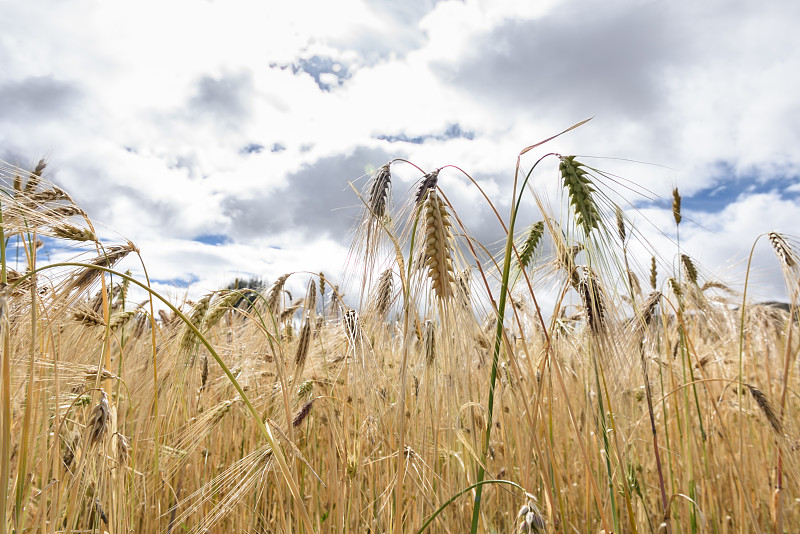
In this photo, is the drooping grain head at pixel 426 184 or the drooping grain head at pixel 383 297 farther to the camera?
the drooping grain head at pixel 383 297

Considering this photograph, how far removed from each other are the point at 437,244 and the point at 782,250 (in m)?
1.86

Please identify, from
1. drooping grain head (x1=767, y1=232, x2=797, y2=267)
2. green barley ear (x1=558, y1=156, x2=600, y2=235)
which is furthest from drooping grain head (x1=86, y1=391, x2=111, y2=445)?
drooping grain head (x1=767, y1=232, x2=797, y2=267)

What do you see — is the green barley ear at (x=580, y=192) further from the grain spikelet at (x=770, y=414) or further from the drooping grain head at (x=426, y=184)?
the grain spikelet at (x=770, y=414)

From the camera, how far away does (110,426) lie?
138 centimetres

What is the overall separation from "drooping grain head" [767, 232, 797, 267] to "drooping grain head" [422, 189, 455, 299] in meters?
1.76

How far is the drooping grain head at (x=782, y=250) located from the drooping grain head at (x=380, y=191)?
191 centimetres

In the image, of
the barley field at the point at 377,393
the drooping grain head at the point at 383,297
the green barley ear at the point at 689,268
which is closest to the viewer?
the barley field at the point at 377,393

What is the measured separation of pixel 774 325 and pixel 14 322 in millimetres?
4440

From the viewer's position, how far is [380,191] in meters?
1.41

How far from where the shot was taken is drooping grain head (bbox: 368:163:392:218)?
1.40 meters

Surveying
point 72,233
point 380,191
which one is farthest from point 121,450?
point 380,191

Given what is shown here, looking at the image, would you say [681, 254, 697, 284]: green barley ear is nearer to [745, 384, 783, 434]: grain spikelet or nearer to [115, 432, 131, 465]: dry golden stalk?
[745, 384, 783, 434]: grain spikelet

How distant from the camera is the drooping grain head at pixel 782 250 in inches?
81.0

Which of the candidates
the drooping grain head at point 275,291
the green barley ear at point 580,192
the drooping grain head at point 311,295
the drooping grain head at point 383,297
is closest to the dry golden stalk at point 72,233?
the drooping grain head at point 275,291
